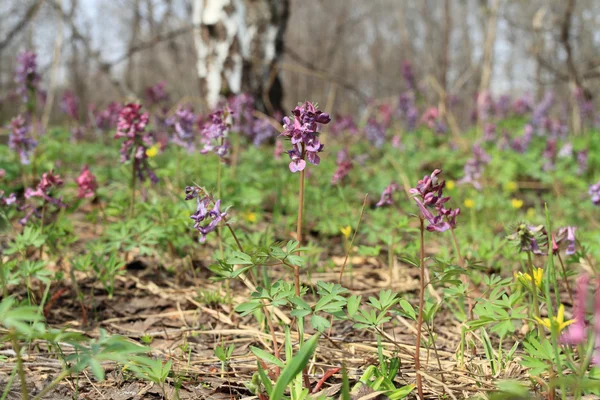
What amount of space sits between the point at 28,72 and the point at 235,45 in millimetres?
2893

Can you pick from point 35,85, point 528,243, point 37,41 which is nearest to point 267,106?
point 35,85

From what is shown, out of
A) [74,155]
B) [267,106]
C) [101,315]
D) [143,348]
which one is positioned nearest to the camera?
[143,348]

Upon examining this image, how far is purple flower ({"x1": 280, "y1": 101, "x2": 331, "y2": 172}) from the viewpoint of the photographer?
5.15ft

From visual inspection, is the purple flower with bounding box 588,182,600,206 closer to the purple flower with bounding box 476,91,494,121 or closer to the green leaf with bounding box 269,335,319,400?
the green leaf with bounding box 269,335,319,400

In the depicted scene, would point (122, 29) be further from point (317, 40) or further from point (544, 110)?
point (544, 110)

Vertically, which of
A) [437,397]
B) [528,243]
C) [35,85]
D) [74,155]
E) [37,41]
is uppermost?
[37,41]

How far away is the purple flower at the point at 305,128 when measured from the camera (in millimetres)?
1569

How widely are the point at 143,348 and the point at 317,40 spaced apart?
22620mm

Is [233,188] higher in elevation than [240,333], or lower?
higher

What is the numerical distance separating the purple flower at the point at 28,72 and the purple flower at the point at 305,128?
3.29 meters

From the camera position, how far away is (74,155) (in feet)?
17.7

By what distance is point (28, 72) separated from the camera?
13.0 feet

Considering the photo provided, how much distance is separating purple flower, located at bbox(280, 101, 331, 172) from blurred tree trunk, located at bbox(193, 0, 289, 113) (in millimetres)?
4722

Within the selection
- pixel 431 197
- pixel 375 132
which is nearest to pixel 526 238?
pixel 431 197
